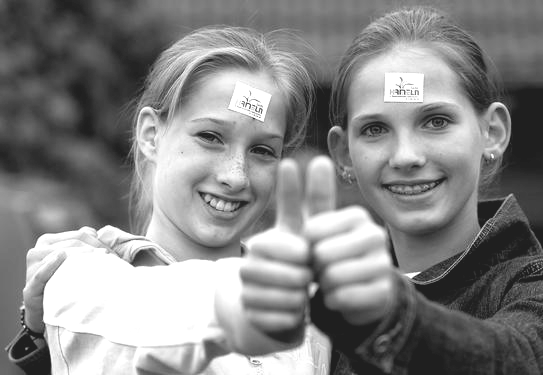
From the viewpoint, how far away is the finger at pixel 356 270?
148cm


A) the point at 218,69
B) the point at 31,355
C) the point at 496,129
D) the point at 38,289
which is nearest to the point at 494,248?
the point at 496,129

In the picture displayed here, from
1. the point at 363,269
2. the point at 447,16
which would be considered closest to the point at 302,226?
the point at 363,269

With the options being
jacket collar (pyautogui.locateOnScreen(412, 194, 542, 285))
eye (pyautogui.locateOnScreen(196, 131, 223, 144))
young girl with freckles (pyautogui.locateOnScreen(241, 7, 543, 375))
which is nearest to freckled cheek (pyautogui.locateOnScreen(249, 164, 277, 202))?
eye (pyautogui.locateOnScreen(196, 131, 223, 144))

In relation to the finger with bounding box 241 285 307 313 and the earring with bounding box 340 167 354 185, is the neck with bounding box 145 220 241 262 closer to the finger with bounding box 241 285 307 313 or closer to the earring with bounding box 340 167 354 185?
the earring with bounding box 340 167 354 185

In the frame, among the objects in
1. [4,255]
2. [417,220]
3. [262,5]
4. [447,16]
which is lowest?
[4,255]

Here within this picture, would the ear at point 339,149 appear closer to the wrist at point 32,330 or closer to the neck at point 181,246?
the neck at point 181,246

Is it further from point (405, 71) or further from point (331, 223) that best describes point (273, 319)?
point (405, 71)

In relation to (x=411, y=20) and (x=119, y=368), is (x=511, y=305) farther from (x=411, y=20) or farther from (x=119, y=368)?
(x=411, y=20)

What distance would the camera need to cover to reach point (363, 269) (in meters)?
1.48

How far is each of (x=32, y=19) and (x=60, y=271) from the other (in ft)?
12.6

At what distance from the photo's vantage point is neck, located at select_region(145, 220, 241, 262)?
8.54ft

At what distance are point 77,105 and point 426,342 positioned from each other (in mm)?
4638

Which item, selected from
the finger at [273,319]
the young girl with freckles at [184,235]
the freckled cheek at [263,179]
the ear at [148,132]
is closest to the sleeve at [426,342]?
the finger at [273,319]

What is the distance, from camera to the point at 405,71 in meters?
2.58
